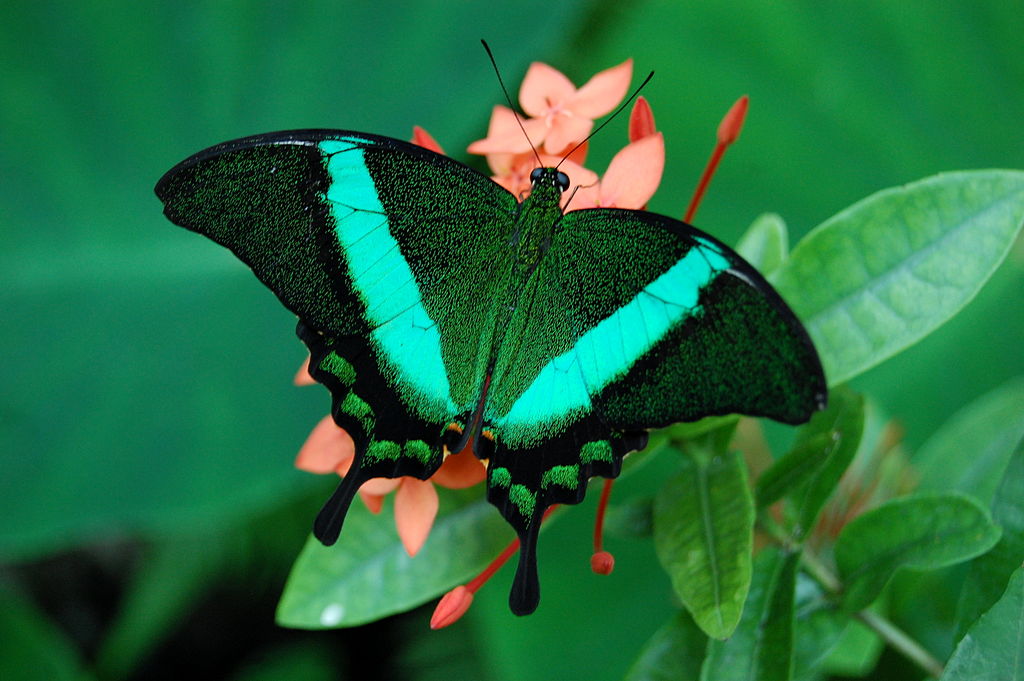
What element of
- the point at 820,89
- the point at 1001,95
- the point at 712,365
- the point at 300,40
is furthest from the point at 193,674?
the point at 1001,95

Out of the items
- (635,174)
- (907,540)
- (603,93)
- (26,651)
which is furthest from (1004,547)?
(26,651)

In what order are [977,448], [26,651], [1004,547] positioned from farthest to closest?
[26,651]
[977,448]
[1004,547]

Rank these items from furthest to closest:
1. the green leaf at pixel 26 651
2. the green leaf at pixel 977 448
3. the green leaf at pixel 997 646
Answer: the green leaf at pixel 26 651, the green leaf at pixel 977 448, the green leaf at pixel 997 646

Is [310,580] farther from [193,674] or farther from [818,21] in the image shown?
[818,21]

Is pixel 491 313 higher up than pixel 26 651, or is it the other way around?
pixel 491 313

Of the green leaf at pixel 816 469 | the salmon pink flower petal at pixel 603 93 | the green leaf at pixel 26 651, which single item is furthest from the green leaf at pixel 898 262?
the green leaf at pixel 26 651

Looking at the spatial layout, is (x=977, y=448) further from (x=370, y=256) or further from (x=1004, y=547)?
(x=370, y=256)

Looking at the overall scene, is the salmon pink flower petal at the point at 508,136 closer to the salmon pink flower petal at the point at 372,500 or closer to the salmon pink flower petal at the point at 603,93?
the salmon pink flower petal at the point at 603,93
